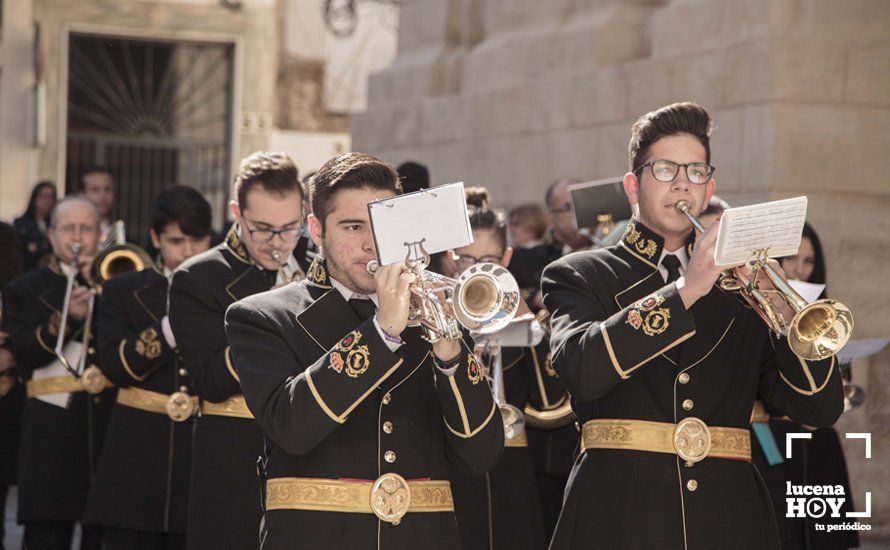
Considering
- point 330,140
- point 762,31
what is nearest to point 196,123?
point 330,140

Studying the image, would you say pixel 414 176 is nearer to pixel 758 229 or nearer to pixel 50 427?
pixel 50 427

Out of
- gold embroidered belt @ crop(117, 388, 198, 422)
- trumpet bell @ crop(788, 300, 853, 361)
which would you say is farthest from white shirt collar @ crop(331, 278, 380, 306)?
gold embroidered belt @ crop(117, 388, 198, 422)

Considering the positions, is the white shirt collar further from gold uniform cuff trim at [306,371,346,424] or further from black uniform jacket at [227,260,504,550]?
gold uniform cuff trim at [306,371,346,424]

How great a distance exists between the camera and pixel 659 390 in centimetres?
428

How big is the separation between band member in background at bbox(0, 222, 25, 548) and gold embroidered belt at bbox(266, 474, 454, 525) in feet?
14.5

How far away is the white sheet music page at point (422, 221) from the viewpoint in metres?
3.59

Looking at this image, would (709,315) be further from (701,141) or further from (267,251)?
(267,251)

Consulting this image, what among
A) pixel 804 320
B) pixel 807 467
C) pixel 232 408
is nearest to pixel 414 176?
pixel 232 408

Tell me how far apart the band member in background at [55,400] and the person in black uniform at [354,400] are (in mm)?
3491

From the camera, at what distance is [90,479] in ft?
24.2

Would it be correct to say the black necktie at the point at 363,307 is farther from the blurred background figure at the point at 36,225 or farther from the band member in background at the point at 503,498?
the blurred background figure at the point at 36,225

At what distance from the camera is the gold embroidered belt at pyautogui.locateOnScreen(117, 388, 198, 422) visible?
6.37 meters

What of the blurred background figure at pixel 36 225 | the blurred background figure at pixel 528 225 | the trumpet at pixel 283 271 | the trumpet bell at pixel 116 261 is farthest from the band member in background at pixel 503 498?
the blurred background figure at pixel 36 225

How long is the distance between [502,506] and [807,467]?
1.38 meters
